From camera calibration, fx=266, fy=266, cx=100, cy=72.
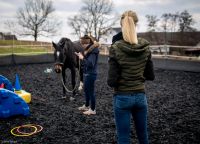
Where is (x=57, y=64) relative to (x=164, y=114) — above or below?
above

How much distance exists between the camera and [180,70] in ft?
54.1

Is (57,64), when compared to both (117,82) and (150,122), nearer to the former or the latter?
(150,122)

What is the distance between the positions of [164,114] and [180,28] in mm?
53938

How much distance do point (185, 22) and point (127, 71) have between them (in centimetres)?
5725

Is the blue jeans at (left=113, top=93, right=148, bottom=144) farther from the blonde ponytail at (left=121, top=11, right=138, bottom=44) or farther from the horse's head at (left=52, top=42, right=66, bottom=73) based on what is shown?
the horse's head at (left=52, top=42, right=66, bottom=73)

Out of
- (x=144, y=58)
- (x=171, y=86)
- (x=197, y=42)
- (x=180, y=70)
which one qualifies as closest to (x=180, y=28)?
(x=197, y=42)

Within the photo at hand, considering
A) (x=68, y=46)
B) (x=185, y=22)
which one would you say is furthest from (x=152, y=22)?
(x=68, y=46)

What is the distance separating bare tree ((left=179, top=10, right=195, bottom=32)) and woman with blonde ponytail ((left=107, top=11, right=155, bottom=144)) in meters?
56.2

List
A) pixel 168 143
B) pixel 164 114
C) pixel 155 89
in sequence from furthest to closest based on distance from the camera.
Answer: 1. pixel 155 89
2. pixel 164 114
3. pixel 168 143

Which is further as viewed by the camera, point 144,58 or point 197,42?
point 197,42

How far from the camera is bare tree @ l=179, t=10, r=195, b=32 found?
5534 cm

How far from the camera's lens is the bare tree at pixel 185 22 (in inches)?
2179

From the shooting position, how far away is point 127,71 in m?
3.02

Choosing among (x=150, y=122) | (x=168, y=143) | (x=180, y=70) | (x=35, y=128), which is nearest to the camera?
(x=168, y=143)
